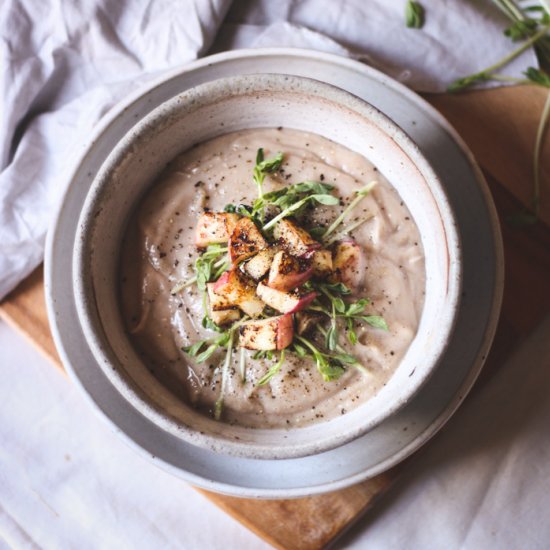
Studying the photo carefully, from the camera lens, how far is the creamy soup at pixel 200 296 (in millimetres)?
2068

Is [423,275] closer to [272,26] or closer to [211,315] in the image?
[211,315]

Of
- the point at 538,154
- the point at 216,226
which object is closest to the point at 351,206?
the point at 216,226

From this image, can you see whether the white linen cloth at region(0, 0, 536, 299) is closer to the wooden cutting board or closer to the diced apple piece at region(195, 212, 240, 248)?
the wooden cutting board

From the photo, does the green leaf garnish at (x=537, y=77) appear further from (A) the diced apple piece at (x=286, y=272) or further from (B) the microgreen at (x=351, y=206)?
(A) the diced apple piece at (x=286, y=272)

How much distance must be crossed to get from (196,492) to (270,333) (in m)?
0.98

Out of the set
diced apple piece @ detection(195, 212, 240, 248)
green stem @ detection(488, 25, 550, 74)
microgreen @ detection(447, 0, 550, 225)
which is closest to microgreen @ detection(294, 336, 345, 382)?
diced apple piece @ detection(195, 212, 240, 248)

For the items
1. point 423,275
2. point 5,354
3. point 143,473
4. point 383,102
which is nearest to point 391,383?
point 423,275

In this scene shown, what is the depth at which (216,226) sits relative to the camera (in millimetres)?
2029

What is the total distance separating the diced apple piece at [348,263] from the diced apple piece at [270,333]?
0.68 ft

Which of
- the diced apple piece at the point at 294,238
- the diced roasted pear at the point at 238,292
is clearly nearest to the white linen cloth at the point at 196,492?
the diced roasted pear at the point at 238,292

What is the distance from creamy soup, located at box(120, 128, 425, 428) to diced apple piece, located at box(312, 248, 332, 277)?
12 centimetres

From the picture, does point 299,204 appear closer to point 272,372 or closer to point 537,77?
point 272,372

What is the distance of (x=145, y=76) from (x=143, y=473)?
4.78 feet

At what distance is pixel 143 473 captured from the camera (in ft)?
8.60
